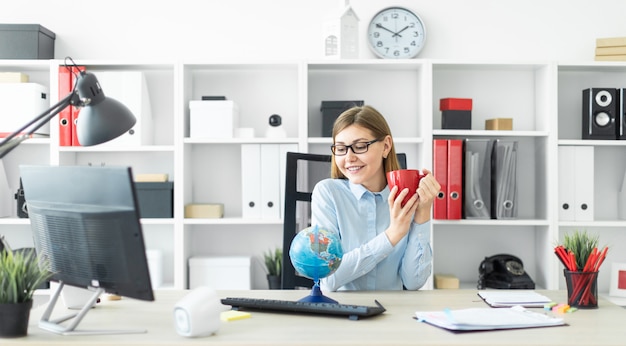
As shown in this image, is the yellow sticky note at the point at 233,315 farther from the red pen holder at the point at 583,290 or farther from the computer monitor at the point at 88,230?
the red pen holder at the point at 583,290

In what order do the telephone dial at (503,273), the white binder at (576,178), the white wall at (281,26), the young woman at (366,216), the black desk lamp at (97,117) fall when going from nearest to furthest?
1. the black desk lamp at (97,117)
2. the young woman at (366,216)
3. the telephone dial at (503,273)
4. the white binder at (576,178)
5. the white wall at (281,26)

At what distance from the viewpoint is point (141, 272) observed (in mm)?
1489

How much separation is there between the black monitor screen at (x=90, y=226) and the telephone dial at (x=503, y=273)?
2293 millimetres

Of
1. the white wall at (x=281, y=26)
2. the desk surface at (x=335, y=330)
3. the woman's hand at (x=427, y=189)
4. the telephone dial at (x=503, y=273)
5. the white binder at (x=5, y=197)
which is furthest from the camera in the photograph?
the white wall at (x=281, y=26)

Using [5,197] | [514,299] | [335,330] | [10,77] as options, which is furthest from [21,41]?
[514,299]

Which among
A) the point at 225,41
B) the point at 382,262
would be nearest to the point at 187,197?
the point at 225,41

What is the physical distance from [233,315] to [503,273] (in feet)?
6.83

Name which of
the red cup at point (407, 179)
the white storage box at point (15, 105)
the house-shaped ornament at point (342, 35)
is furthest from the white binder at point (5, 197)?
the red cup at point (407, 179)

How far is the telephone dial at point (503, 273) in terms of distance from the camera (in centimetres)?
330

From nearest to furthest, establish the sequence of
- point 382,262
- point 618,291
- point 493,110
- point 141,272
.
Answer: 1. point 141,272
2. point 382,262
3. point 618,291
4. point 493,110

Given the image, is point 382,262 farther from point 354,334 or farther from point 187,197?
point 187,197

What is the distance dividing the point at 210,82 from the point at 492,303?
2.31m

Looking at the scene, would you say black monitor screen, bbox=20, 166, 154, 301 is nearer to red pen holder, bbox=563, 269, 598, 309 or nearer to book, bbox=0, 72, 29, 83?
red pen holder, bbox=563, 269, 598, 309

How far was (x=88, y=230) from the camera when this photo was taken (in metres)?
1.55
